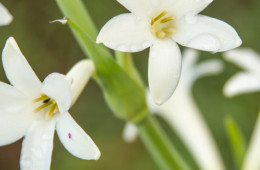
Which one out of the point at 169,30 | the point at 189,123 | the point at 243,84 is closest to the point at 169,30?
the point at 169,30

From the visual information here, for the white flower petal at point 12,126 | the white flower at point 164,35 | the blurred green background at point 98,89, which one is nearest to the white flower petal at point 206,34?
the white flower at point 164,35

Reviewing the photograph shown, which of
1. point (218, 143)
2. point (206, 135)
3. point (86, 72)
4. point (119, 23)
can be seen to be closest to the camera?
point (119, 23)

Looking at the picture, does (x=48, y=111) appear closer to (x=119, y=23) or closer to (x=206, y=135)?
(x=119, y=23)

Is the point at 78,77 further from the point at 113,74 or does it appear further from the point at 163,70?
the point at 163,70

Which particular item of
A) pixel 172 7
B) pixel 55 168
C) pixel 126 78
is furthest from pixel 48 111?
pixel 55 168

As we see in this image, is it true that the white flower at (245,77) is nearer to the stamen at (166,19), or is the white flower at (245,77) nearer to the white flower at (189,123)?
the white flower at (189,123)

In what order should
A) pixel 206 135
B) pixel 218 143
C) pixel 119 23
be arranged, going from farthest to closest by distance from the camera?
pixel 218 143 < pixel 206 135 < pixel 119 23
